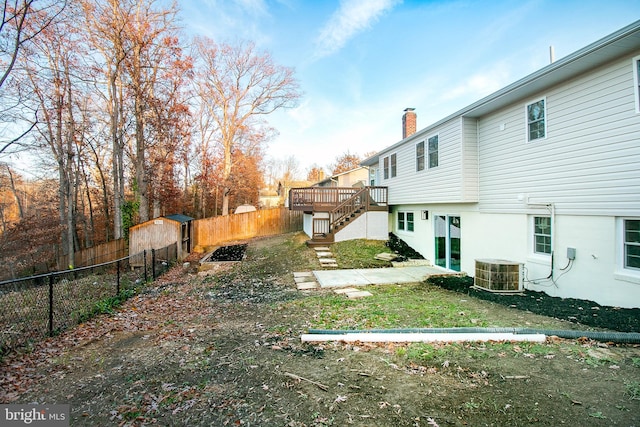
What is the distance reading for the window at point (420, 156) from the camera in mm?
11297

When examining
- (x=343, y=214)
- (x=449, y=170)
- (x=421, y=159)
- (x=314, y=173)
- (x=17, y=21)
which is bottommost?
(x=343, y=214)

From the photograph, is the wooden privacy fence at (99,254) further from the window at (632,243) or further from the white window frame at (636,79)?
the white window frame at (636,79)

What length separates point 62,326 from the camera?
5.38m

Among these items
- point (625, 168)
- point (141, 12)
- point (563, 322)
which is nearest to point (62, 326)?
point (563, 322)

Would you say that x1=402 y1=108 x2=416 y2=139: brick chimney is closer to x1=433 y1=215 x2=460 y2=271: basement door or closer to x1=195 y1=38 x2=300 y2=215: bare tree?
x1=433 y1=215 x2=460 y2=271: basement door

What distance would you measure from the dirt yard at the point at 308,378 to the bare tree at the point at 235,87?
19.6m

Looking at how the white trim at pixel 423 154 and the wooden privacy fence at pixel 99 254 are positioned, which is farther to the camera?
the wooden privacy fence at pixel 99 254

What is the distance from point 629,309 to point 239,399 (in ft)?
22.5

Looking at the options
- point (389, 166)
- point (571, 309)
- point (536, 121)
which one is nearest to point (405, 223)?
point (389, 166)

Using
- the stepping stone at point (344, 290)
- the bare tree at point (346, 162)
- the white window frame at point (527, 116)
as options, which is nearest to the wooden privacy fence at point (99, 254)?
the stepping stone at point (344, 290)

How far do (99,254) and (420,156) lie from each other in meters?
16.4

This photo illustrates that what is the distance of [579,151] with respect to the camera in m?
6.30

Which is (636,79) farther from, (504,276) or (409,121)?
(409,121)

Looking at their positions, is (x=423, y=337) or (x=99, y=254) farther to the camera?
(x=99, y=254)
